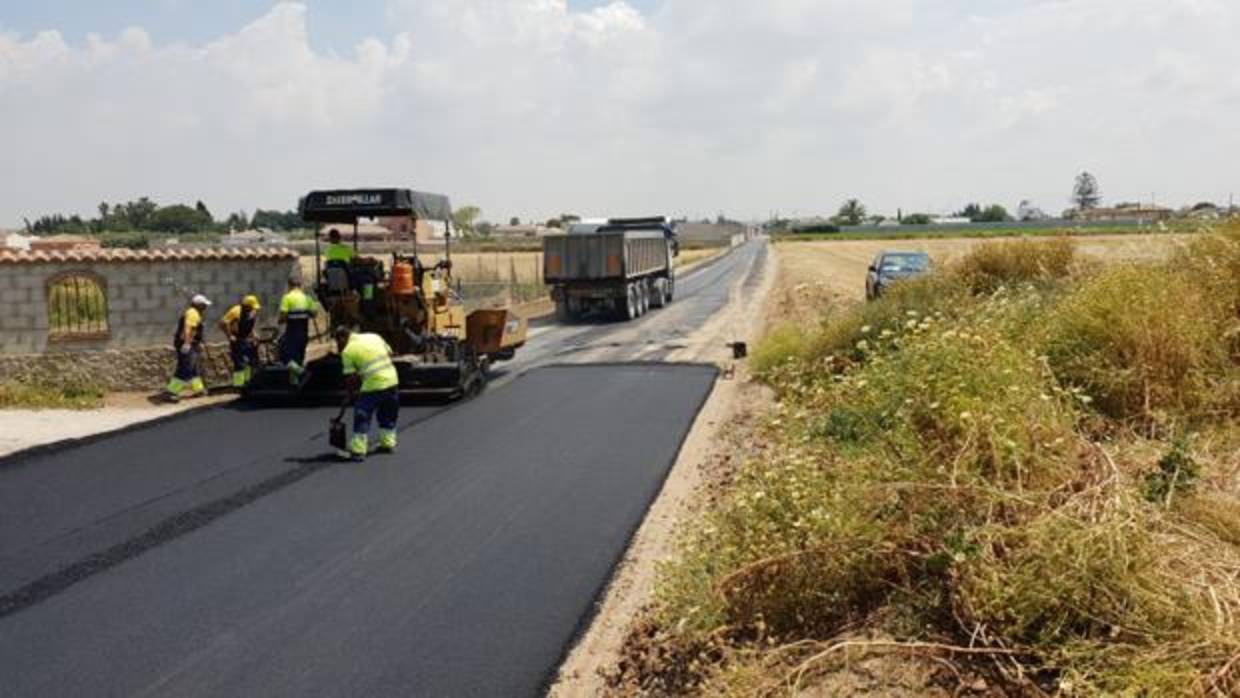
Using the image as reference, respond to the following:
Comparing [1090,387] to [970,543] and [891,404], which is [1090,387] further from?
[970,543]

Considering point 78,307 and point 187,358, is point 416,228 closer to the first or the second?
point 187,358

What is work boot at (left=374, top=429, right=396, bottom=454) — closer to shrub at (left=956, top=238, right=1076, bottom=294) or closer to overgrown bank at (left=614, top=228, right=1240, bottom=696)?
overgrown bank at (left=614, top=228, right=1240, bottom=696)

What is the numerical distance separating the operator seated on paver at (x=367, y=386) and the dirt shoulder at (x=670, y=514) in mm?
2898

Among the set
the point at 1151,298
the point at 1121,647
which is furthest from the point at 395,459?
the point at 1121,647

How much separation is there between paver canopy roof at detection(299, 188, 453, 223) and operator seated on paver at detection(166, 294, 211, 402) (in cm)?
227

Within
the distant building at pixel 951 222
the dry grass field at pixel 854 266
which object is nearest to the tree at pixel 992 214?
the distant building at pixel 951 222

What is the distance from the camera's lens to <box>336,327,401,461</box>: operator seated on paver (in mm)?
10695

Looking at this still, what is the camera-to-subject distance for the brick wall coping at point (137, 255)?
15.2m

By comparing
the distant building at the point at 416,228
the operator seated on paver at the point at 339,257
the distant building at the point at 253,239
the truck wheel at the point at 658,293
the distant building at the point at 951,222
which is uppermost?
the distant building at the point at 951,222

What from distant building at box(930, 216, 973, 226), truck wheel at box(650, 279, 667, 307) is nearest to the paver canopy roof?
truck wheel at box(650, 279, 667, 307)

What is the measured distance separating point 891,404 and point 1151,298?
8.16 feet

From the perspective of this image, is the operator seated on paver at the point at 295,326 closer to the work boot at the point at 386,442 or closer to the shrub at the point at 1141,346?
the work boot at the point at 386,442

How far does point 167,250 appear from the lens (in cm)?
1634

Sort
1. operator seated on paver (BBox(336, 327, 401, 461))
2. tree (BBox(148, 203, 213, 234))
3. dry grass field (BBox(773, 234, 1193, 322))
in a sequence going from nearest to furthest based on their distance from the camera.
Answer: operator seated on paver (BBox(336, 327, 401, 461)), dry grass field (BBox(773, 234, 1193, 322)), tree (BBox(148, 203, 213, 234))
